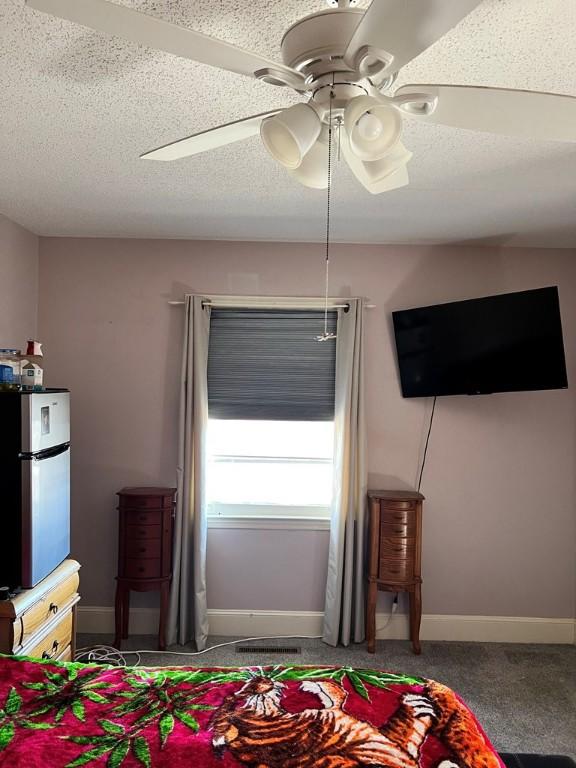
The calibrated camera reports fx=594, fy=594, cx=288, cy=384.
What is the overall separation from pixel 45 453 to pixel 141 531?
987mm

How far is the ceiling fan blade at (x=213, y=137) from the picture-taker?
1.45 m

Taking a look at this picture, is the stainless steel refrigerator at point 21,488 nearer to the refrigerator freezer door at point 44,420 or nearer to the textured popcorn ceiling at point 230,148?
the refrigerator freezer door at point 44,420

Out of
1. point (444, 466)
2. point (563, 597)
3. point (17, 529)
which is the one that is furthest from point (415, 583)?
point (17, 529)

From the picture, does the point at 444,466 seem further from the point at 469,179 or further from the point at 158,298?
the point at 158,298

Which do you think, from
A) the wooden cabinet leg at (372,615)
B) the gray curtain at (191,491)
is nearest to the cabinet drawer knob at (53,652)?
the gray curtain at (191,491)

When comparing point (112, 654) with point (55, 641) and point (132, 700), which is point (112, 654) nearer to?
point (55, 641)

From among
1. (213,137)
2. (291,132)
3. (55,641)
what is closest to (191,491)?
(55,641)

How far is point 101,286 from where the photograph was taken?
13.0 feet

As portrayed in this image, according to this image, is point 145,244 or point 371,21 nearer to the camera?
point 371,21

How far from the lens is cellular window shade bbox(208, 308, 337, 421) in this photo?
3957 mm

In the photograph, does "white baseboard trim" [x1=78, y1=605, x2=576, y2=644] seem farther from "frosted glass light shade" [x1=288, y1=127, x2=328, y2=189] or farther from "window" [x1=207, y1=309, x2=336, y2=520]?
"frosted glass light shade" [x1=288, y1=127, x2=328, y2=189]

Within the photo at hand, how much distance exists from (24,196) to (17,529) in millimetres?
1676

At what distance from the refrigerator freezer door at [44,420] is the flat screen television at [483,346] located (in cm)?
209

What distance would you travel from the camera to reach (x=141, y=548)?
143 inches
